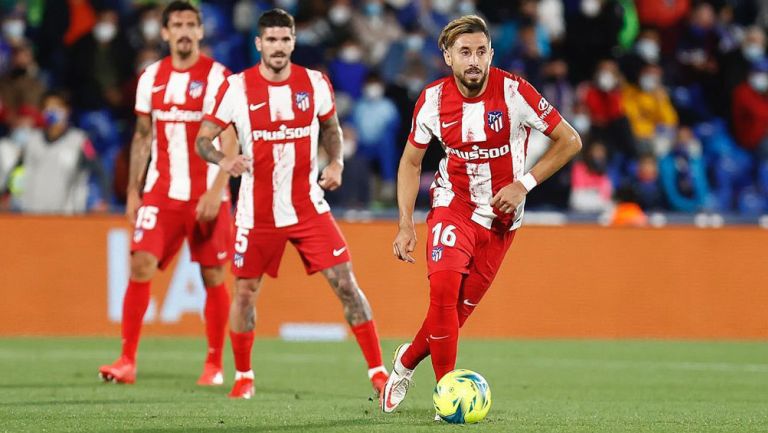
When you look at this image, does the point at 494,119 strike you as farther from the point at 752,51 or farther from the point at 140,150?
the point at 752,51

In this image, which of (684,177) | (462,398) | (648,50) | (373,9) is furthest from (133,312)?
(648,50)

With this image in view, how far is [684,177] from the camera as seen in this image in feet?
56.3

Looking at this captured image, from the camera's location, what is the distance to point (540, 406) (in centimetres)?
862

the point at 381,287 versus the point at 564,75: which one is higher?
the point at 564,75

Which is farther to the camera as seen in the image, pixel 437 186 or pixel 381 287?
pixel 381 287

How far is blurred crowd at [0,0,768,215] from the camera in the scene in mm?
15992

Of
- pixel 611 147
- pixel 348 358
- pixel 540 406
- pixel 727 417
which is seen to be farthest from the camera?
pixel 611 147

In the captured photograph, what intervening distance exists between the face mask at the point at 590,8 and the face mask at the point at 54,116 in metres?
7.34

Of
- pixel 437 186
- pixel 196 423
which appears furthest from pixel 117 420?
pixel 437 186

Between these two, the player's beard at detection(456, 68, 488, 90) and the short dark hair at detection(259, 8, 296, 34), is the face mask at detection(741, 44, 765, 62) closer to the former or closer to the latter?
the short dark hair at detection(259, 8, 296, 34)

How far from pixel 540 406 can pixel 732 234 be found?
21.7ft

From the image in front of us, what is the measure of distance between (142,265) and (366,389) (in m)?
1.86

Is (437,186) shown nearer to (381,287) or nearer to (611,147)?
(381,287)

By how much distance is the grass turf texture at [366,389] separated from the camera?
7.45 metres
